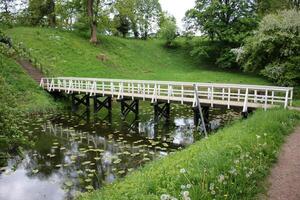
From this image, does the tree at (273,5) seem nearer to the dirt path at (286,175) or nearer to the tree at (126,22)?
the tree at (126,22)

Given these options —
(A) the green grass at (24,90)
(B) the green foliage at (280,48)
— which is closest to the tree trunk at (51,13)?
(A) the green grass at (24,90)

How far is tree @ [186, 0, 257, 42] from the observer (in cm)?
4356

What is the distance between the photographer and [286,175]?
8.09 metres

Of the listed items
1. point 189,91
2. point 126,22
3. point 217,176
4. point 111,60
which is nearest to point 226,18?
point 111,60

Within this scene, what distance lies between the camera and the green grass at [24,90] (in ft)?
84.9

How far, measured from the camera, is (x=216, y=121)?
2130 centimetres

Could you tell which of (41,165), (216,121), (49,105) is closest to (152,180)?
(41,165)

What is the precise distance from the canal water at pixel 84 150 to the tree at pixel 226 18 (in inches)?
893

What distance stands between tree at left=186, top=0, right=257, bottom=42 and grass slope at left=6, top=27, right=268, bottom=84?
510cm

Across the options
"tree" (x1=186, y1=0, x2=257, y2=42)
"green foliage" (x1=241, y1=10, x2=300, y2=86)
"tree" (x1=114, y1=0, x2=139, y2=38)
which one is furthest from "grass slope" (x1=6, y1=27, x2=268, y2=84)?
"green foliage" (x1=241, y1=10, x2=300, y2=86)

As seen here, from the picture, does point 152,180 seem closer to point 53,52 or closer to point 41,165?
point 41,165

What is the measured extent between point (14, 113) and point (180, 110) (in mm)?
→ 17611

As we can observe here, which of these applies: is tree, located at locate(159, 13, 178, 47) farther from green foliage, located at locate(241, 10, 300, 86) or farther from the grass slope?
green foliage, located at locate(241, 10, 300, 86)

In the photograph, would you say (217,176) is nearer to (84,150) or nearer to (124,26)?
(84,150)
